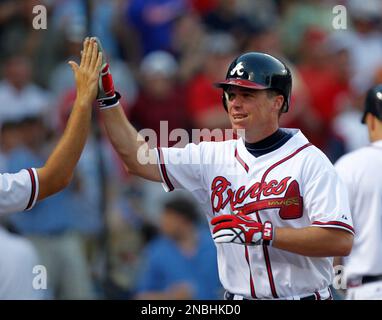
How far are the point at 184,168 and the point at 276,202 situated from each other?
2.02 feet

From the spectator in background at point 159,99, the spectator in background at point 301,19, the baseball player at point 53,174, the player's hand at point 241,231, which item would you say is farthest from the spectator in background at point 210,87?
the player's hand at point 241,231

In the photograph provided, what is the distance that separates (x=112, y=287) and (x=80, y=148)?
11.9 ft

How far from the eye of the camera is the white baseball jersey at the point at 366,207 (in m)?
6.83

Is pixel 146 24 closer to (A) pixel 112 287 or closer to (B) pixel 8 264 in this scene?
(A) pixel 112 287

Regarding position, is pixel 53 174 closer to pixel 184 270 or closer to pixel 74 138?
pixel 74 138

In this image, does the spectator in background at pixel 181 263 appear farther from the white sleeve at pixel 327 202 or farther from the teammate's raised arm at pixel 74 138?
the white sleeve at pixel 327 202

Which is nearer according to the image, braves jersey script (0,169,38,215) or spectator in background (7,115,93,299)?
braves jersey script (0,169,38,215)

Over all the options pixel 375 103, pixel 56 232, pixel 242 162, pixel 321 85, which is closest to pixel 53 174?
pixel 242 162

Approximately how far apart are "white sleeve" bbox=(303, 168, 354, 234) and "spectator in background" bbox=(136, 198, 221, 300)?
11.4 feet

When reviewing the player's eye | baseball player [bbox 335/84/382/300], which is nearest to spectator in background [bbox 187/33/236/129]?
baseball player [bbox 335/84/382/300]

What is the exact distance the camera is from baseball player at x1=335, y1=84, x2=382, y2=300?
6.83 metres

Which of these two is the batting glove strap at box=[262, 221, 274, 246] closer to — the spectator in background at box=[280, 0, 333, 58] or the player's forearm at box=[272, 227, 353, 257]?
the player's forearm at box=[272, 227, 353, 257]

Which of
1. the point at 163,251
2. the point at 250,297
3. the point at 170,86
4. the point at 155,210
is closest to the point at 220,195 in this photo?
the point at 250,297

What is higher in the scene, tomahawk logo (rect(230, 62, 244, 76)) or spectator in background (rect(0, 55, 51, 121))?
spectator in background (rect(0, 55, 51, 121))
